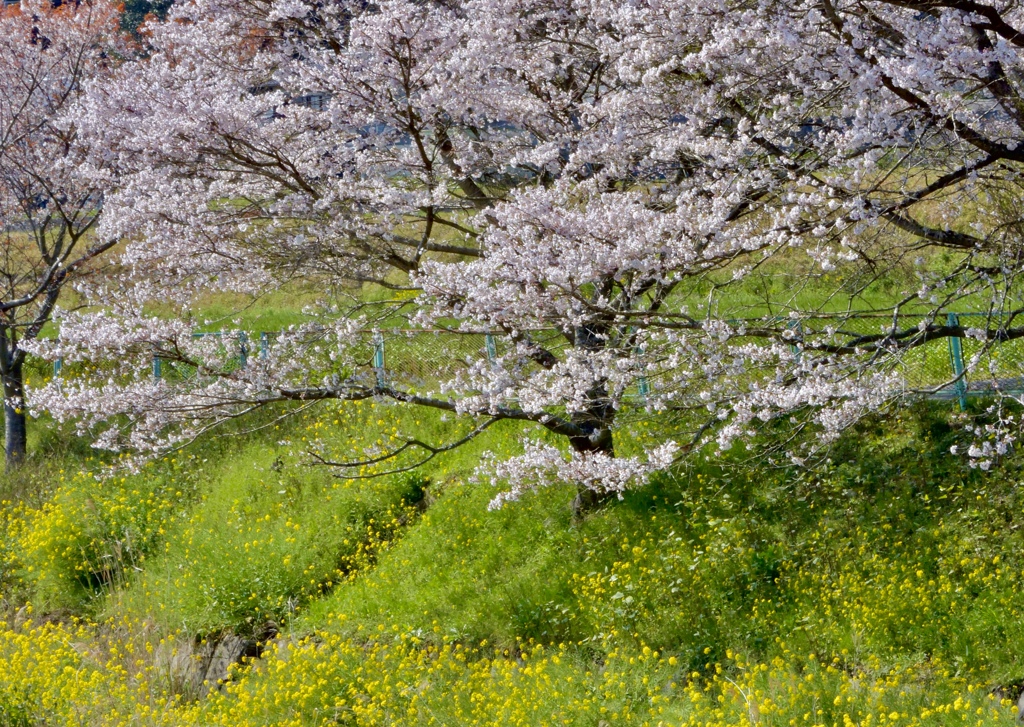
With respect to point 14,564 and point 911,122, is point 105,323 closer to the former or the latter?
point 14,564

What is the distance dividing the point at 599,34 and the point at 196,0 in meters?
4.01

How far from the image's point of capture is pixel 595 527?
9.13 m

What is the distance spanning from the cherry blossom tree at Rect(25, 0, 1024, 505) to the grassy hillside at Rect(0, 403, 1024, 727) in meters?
0.85

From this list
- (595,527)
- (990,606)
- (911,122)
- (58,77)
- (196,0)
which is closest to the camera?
(911,122)

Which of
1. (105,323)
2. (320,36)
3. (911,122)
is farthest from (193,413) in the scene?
(911,122)

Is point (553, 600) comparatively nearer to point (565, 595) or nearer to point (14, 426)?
point (565, 595)

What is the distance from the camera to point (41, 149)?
1424 cm

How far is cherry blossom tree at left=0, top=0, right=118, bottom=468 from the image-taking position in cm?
1330

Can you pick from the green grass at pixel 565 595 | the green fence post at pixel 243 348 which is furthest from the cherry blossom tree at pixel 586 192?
the green grass at pixel 565 595

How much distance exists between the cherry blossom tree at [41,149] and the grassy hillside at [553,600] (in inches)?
134

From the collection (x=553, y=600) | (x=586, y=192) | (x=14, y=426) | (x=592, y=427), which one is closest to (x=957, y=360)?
(x=592, y=427)

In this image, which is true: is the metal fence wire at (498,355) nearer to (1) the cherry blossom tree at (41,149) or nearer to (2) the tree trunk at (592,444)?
(2) the tree trunk at (592,444)

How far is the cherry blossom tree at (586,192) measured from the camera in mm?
5949

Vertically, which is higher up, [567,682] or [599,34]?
[599,34]
